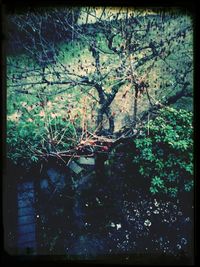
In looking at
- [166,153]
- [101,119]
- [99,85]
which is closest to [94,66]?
[99,85]

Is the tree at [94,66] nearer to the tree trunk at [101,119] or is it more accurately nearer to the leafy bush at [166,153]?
the tree trunk at [101,119]

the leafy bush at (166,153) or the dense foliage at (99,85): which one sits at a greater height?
the dense foliage at (99,85)

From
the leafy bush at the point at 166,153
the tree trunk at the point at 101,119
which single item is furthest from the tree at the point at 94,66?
the leafy bush at the point at 166,153

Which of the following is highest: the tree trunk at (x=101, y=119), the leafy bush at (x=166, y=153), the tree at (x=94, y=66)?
the tree at (x=94, y=66)

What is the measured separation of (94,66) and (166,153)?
2.74 feet

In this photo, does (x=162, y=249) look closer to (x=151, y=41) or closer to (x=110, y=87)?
(x=110, y=87)

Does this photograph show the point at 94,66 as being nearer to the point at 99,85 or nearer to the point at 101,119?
the point at 99,85

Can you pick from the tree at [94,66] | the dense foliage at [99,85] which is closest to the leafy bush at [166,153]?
the dense foliage at [99,85]

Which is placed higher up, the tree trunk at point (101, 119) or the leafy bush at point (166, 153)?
the tree trunk at point (101, 119)

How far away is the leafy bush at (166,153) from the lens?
2605 mm

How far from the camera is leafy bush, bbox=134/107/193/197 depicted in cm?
261

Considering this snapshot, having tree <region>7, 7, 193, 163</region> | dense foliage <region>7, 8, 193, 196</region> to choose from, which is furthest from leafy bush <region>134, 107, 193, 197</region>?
tree <region>7, 7, 193, 163</region>

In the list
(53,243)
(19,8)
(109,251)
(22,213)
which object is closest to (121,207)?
(109,251)

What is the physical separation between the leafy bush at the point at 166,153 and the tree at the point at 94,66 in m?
0.12
